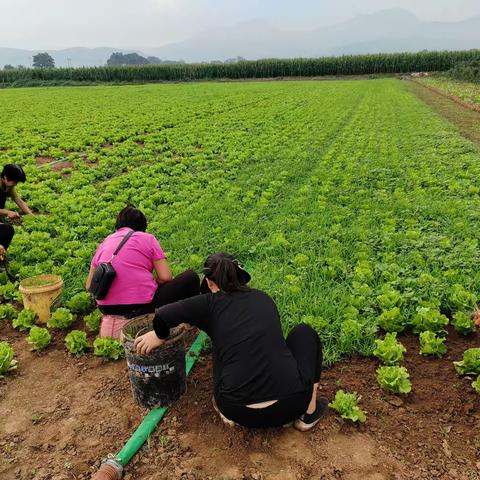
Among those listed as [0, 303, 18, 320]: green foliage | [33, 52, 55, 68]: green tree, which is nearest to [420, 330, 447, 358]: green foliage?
[0, 303, 18, 320]: green foliage

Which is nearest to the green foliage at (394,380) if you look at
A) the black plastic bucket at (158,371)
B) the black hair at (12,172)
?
the black plastic bucket at (158,371)

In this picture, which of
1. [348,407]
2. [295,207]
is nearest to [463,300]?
A: [348,407]

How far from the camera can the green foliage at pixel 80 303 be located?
203 inches

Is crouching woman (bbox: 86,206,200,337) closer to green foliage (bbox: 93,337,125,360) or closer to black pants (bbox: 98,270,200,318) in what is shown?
black pants (bbox: 98,270,200,318)

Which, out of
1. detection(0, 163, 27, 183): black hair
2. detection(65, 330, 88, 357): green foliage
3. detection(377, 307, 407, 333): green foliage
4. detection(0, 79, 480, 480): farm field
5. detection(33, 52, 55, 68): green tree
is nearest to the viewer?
detection(0, 79, 480, 480): farm field

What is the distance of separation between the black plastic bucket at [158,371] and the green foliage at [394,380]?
1.70 meters

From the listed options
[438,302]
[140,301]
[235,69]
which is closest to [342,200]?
[438,302]

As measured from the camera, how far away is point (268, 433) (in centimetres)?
339

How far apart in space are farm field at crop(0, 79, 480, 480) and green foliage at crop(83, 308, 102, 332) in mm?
286

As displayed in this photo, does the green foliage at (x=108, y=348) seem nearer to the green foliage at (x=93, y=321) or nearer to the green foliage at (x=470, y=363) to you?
the green foliage at (x=93, y=321)

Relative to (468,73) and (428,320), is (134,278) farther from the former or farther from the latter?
(468,73)

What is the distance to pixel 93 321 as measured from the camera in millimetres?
4770

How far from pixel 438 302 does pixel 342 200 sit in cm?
417

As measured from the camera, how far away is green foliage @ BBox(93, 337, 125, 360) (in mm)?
4312
